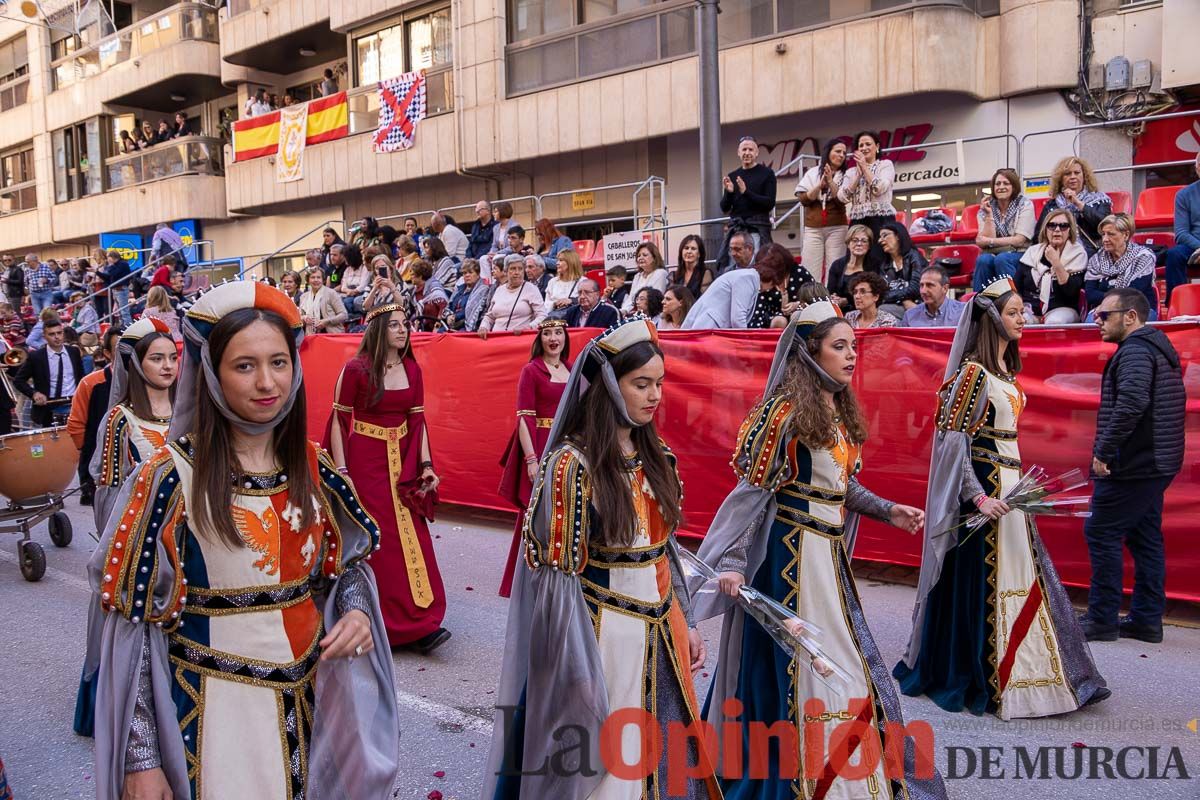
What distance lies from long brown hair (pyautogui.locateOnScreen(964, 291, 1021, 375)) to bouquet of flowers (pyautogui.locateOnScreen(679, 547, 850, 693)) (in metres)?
1.95

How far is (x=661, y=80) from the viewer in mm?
16672

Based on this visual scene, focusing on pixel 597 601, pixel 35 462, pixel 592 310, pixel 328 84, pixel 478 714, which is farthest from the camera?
pixel 328 84

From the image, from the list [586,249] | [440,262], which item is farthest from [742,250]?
[586,249]

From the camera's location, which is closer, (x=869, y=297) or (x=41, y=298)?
(x=869, y=297)

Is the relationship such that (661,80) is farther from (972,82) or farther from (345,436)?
(345,436)

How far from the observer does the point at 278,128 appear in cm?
2409

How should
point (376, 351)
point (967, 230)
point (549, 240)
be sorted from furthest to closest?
point (549, 240) → point (967, 230) → point (376, 351)

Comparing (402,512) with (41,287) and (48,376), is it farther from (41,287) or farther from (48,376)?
(41,287)

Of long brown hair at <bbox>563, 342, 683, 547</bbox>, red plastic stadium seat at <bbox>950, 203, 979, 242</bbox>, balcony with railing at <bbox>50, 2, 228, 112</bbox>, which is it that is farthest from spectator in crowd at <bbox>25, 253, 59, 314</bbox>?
long brown hair at <bbox>563, 342, 683, 547</bbox>

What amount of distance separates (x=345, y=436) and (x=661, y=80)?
40.5 feet

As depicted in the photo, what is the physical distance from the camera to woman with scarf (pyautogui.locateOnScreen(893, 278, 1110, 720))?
4.59 m

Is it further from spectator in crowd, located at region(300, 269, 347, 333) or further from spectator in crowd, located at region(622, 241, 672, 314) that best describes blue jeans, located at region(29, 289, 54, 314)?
spectator in crowd, located at region(622, 241, 672, 314)

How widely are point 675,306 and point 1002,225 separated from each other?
9.62ft

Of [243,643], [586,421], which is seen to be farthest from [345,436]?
[243,643]
